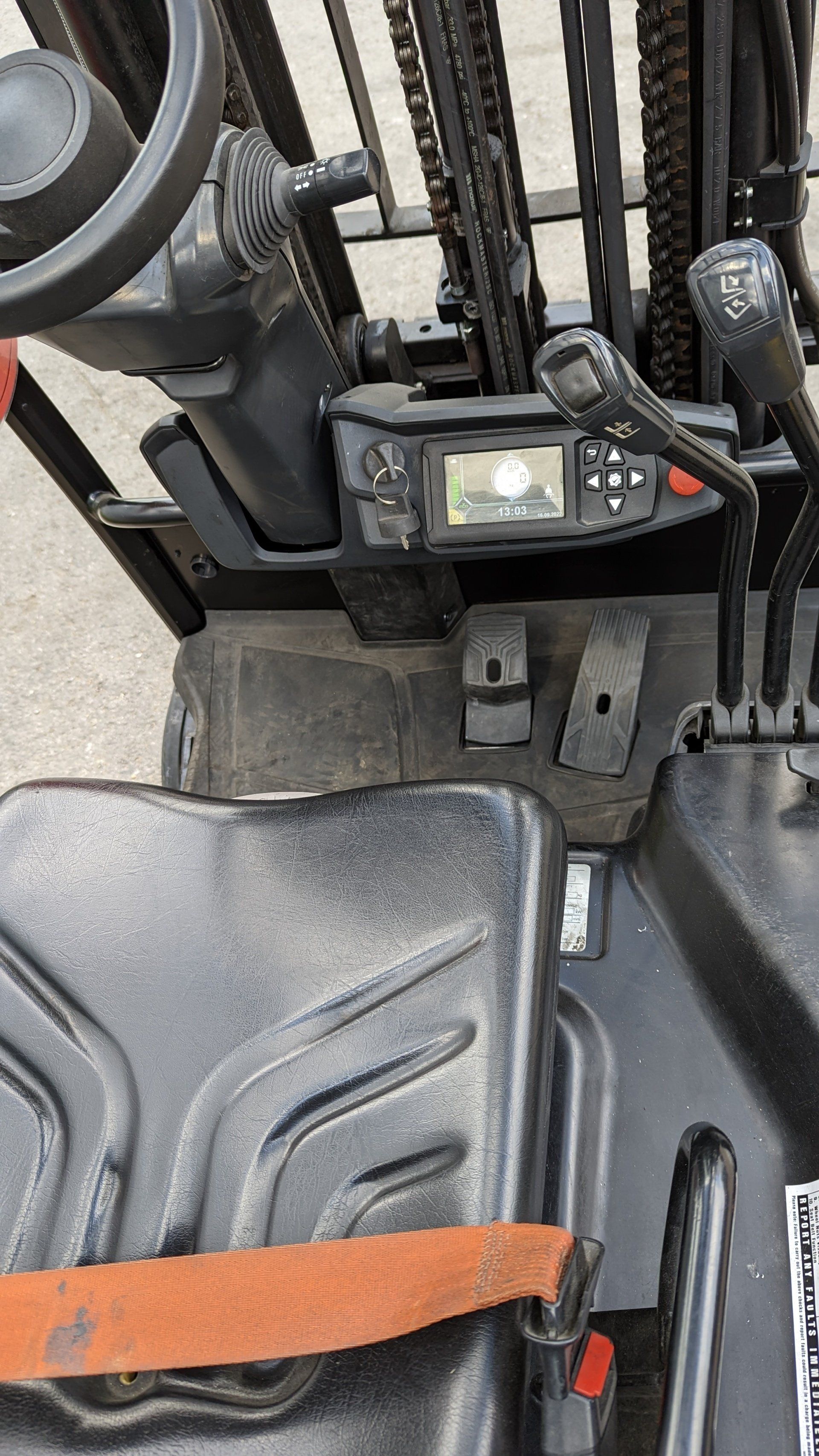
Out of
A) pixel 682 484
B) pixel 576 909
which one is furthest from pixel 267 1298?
pixel 682 484

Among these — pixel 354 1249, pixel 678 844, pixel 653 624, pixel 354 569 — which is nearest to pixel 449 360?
pixel 354 569

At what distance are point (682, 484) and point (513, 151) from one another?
42 centimetres

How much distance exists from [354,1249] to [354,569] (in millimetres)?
941

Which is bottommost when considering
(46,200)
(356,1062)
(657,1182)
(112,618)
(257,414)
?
(112,618)

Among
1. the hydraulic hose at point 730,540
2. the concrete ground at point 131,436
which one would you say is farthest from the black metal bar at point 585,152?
the concrete ground at point 131,436

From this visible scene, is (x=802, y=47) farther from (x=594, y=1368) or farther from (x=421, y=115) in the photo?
(x=594, y=1368)

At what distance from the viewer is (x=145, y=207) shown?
0.67m

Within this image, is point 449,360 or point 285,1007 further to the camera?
point 449,360

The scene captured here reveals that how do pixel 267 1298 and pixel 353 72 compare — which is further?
pixel 353 72

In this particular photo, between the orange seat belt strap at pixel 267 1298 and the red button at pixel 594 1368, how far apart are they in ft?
0.21

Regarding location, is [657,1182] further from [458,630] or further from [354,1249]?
[458,630]

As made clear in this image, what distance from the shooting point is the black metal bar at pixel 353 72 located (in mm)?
1294

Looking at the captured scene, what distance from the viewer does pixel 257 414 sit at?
108 cm

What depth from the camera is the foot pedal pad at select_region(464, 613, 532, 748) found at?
1.45 metres
